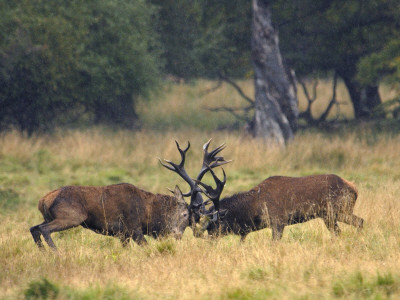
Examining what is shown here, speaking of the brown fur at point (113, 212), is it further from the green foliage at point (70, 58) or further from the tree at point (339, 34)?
the tree at point (339, 34)

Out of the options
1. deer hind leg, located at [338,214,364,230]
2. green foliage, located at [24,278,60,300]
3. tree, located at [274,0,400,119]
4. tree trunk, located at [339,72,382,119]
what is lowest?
deer hind leg, located at [338,214,364,230]

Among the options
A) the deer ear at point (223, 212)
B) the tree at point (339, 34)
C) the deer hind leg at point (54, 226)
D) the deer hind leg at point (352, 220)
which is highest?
the tree at point (339, 34)

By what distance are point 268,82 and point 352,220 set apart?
12806 millimetres

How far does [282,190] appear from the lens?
10.1m

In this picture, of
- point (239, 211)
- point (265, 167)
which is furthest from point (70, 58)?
point (239, 211)

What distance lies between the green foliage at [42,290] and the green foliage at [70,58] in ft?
45.9

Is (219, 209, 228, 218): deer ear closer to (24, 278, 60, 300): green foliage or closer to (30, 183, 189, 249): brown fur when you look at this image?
(30, 183, 189, 249): brown fur

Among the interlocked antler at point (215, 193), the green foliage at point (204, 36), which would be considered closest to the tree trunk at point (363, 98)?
the green foliage at point (204, 36)

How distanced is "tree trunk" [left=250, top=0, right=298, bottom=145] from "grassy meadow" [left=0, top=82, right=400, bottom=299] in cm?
313

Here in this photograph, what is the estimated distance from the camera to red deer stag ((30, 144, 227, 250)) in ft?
29.6

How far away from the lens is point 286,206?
32.6ft

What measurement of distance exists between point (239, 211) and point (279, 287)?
3.52 metres

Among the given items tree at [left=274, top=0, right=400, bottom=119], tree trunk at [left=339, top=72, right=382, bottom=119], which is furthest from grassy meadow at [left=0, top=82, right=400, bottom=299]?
tree trunk at [left=339, top=72, right=382, bottom=119]

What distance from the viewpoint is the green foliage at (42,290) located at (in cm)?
660
